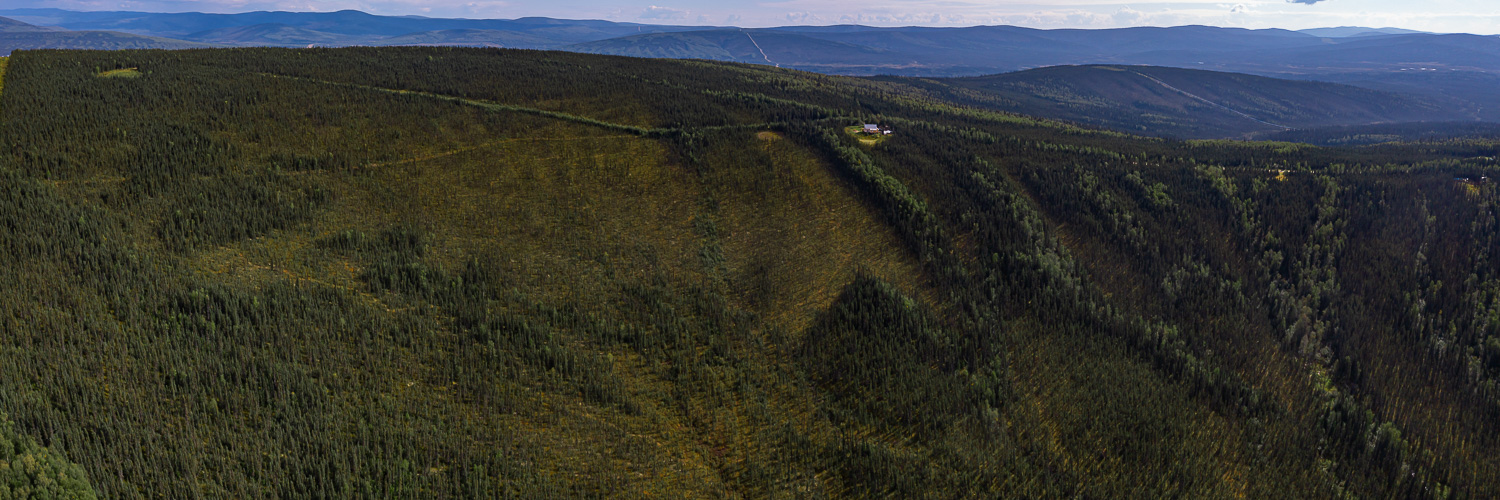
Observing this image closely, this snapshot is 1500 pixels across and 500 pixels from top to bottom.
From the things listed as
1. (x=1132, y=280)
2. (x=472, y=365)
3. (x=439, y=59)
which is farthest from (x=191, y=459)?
(x=439, y=59)

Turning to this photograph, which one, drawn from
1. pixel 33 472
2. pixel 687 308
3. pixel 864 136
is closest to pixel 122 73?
pixel 687 308

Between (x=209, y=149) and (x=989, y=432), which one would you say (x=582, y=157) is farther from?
(x=989, y=432)

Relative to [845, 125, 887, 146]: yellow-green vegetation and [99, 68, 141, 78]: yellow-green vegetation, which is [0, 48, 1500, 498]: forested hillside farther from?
[845, 125, 887, 146]: yellow-green vegetation

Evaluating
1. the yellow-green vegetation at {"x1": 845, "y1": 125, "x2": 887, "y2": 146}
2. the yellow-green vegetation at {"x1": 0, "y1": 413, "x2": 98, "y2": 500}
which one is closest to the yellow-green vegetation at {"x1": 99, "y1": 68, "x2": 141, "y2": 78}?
the yellow-green vegetation at {"x1": 0, "y1": 413, "x2": 98, "y2": 500}

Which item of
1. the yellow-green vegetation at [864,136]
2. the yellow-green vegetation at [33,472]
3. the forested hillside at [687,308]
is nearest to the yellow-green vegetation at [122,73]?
the forested hillside at [687,308]

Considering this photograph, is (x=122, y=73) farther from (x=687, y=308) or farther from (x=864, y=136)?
(x=864, y=136)
